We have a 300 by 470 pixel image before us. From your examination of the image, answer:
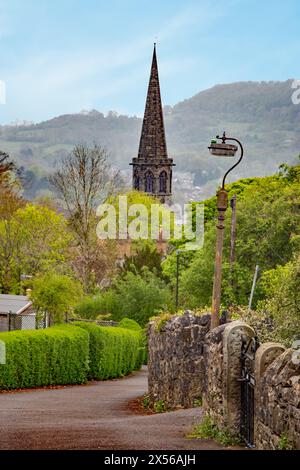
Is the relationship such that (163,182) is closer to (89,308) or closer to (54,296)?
(89,308)

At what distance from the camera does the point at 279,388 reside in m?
13.5

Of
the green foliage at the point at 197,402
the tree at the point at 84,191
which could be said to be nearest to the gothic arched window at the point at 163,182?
the tree at the point at 84,191

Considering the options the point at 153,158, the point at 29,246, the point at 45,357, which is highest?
the point at 153,158

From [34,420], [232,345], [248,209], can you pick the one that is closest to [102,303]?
[248,209]

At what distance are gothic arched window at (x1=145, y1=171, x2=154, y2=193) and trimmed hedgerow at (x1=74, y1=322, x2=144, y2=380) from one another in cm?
11975

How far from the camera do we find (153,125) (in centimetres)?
16188

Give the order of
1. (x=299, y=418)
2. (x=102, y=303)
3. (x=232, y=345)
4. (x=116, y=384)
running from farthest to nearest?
(x=102, y=303)
(x=116, y=384)
(x=232, y=345)
(x=299, y=418)

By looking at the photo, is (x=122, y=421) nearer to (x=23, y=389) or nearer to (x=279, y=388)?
(x=279, y=388)

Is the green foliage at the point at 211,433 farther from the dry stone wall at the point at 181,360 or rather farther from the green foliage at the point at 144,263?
the green foliage at the point at 144,263

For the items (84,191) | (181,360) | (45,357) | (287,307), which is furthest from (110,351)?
(84,191)

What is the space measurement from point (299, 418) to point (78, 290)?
34.3 meters

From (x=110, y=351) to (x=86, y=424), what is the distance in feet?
74.9

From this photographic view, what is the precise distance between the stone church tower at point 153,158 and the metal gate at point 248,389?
139218 millimetres

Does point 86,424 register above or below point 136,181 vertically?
below
